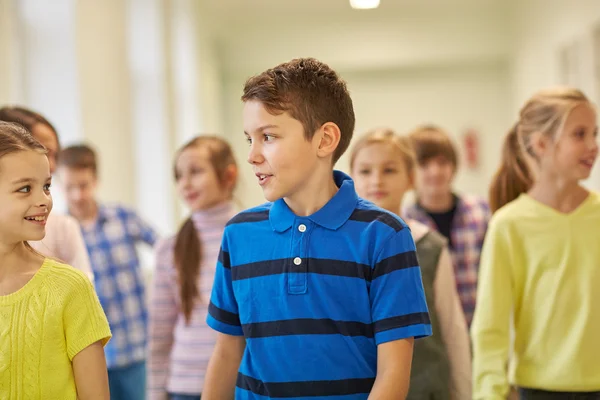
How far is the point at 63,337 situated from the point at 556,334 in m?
1.23

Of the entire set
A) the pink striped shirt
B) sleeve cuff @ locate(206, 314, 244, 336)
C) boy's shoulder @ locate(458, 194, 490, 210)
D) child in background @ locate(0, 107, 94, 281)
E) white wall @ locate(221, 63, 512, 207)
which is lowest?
the pink striped shirt

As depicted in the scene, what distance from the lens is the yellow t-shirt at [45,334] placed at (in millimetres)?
1360

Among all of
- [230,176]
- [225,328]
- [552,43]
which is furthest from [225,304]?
[552,43]

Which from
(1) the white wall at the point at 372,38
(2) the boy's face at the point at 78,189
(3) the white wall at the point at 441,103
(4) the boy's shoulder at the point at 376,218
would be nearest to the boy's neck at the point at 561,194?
→ (4) the boy's shoulder at the point at 376,218

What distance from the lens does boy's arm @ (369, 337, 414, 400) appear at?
138 cm

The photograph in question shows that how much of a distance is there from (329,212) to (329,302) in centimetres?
17

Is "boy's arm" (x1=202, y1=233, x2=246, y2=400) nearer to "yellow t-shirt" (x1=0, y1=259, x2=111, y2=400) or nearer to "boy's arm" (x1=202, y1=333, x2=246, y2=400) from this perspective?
"boy's arm" (x1=202, y1=333, x2=246, y2=400)

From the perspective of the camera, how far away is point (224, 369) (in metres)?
1.57

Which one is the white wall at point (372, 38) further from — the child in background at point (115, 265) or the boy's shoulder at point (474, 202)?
the boy's shoulder at point (474, 202)

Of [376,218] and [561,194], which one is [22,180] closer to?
[376,218]

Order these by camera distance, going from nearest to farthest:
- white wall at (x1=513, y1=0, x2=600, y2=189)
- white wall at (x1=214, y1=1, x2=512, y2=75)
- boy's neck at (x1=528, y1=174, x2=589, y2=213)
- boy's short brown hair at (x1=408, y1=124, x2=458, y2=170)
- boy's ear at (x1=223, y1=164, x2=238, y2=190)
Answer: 1. boy's neck at (x1=528, y1=174, x2=589, y2=213)
2. boy's ear at (x1=223, y1=164, x2=238, y2=190)
3. boy's short brown hair at (x1=408, y1=124, x2=458, y2=170)
4. white wall at (x1=513, y1=0, x2=600, y2=189)
5. white wall at (x1=214, y1=1, x2=512, y2=75)

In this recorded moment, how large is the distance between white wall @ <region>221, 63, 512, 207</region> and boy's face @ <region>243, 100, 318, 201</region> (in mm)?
9494

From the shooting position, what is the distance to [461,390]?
220 cm

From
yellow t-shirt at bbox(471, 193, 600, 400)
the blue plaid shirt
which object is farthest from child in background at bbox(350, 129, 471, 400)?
the blue plaid shirt
